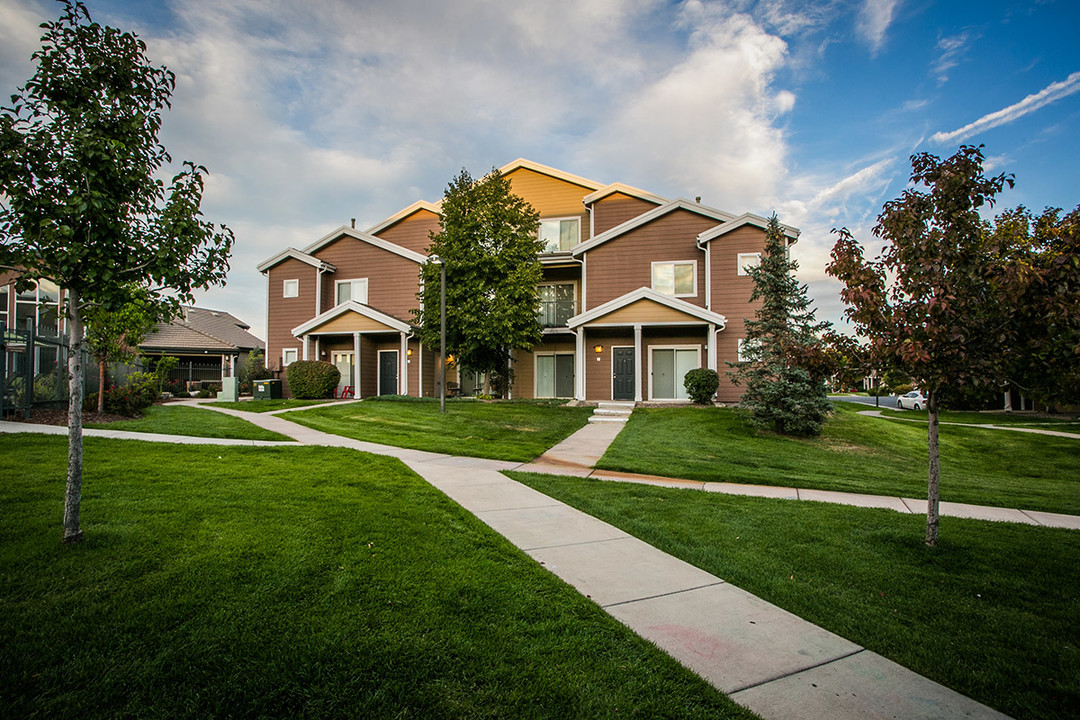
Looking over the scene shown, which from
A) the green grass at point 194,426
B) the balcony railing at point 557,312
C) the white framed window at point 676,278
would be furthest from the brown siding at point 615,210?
the green grass at point 194,426

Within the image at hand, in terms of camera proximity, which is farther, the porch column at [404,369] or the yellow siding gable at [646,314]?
the porch column at [404,369]

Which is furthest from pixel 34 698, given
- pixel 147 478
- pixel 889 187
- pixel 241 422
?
pixel 241 422

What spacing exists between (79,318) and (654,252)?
19.2 metres

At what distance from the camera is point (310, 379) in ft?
67.1

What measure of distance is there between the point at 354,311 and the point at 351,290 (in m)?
2.81

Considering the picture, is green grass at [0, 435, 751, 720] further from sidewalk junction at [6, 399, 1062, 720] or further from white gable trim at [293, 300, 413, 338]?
white gable trim at [293, 300, 413, 338]

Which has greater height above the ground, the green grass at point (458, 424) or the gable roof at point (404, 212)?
the gable roof at point (404, 212)

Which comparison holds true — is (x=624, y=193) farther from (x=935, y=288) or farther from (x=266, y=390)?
(x=935, y=288)

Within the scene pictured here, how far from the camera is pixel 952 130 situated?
10.5 metres

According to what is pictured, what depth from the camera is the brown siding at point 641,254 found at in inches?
805

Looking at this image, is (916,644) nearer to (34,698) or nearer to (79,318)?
(34,698)

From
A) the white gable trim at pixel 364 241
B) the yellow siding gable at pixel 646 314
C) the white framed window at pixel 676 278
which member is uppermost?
the white gable trim at pixel 364 241

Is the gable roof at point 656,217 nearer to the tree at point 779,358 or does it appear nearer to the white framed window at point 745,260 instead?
the white framed window at point 745,260

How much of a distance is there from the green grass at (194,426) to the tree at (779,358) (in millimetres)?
12314
